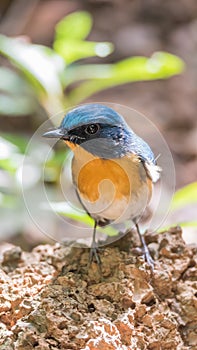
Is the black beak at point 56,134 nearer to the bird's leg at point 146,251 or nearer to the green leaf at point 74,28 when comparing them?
the bird's leg at point 146,251

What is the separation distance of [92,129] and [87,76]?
1.70 m

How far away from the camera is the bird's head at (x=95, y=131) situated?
223 cm

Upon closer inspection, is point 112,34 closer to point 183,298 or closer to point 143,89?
point 143,89

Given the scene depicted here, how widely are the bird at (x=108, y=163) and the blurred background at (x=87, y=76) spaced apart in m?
0.42

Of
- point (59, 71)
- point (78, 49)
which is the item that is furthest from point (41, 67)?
point (78, 49)

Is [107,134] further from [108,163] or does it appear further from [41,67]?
[41,67]

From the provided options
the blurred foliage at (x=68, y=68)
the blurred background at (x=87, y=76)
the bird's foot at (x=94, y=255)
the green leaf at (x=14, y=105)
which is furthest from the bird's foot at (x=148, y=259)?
the green leaf at (x=14, y=105)

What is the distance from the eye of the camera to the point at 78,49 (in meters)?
3.76

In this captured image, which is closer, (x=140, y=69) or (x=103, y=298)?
(x=103, y=298)

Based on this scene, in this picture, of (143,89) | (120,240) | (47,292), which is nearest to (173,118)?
(143,89)

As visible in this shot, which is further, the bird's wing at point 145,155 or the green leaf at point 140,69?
the green leaf at point 140,69

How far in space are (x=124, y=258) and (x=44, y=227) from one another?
1.53m

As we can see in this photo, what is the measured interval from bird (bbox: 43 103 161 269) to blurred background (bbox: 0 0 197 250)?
16.7 inches

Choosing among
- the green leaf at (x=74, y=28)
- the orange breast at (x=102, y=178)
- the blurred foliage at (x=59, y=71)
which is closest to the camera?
the orange breast at (x=102, y=178)
